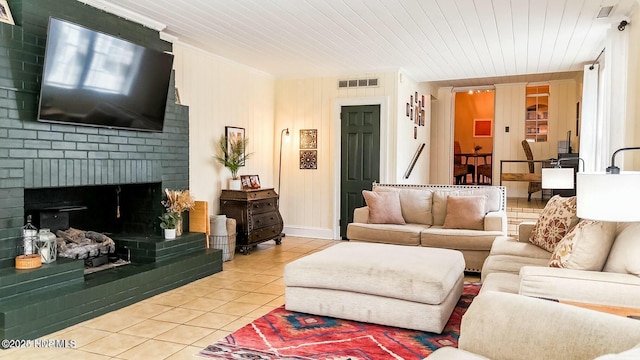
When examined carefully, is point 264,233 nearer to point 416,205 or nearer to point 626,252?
point 416,205

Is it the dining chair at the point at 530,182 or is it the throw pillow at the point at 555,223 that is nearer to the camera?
the throw pillow at the point at 555,223

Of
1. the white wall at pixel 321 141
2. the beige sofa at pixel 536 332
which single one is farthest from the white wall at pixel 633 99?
the white wall at pixel 321 141

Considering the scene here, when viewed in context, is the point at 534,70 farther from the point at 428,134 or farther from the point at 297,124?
the point at 297,124

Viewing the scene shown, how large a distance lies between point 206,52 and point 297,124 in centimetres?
207

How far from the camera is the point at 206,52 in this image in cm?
570

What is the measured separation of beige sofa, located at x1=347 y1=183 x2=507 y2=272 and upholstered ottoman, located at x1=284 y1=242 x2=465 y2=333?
1144 millimetres

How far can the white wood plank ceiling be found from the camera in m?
4.04

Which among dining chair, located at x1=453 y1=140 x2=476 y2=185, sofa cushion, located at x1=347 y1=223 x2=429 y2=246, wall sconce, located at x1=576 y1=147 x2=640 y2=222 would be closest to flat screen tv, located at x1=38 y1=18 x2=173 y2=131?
sofa cushion, located at x1=347 y1=223 x2=429 y2=246

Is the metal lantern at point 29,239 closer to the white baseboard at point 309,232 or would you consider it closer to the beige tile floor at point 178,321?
the beige tile floor at point 178,321

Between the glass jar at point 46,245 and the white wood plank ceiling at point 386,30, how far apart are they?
1.95 metres

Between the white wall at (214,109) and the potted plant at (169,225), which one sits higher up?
the white wall at (214,109)

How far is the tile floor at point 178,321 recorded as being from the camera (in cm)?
287

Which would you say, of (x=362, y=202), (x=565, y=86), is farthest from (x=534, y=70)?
(x=362, y=202)

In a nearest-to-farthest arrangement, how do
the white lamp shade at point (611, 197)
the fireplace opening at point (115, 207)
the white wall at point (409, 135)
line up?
the white lamp shade at point (611, 197) → the fireplace opening at point (115, 207) → the white wall at point (409, 135)
